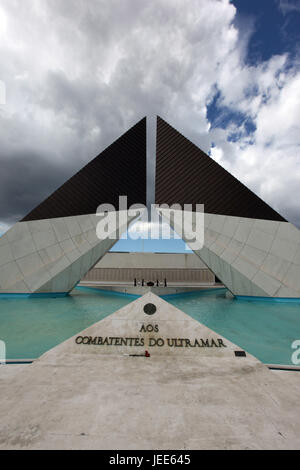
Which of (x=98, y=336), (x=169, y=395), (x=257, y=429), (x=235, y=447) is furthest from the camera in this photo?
(x=98, y=336)

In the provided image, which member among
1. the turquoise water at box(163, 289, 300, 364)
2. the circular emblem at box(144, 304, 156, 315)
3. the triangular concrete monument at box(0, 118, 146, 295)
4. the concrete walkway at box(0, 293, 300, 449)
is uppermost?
the triangular concrete monument at box(0, 118, 146, 295)

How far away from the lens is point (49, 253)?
43.0 feet

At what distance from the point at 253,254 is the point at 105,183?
35.4 feet

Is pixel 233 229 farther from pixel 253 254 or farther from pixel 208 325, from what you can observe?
pixel 208 325

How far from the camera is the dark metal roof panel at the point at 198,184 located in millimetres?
13797

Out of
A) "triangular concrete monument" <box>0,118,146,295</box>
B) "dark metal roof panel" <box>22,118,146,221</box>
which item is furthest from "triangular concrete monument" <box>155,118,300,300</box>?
"triangular concrete monument" <box>0,118,146,295</box>

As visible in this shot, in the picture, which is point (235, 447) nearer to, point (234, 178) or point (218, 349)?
point (218, 349)

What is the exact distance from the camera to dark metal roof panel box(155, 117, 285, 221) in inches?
543

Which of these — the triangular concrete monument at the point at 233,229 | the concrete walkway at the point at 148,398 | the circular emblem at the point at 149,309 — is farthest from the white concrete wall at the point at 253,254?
the concrete walkway at the point at 148,398

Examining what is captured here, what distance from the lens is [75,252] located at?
12.9 metres

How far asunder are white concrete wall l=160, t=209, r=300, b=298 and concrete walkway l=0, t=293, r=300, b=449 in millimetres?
9379

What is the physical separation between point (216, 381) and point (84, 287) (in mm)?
18817

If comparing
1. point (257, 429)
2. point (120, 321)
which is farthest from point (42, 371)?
point (257, 429)

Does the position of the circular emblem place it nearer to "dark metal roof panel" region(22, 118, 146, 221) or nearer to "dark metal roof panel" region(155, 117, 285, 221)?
"dark metal roof panel" region(155, 117, 285, 221)
